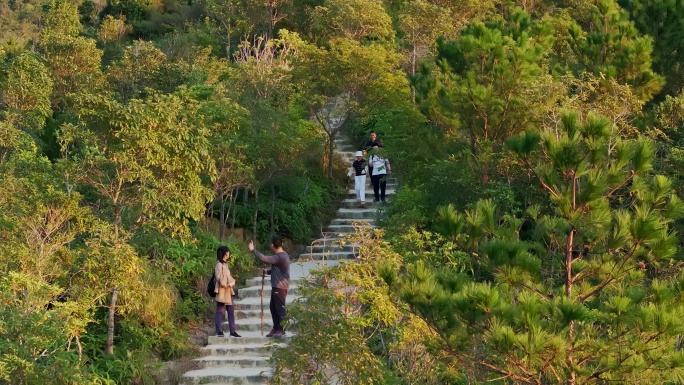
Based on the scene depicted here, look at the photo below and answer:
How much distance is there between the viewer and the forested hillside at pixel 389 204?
335 inches

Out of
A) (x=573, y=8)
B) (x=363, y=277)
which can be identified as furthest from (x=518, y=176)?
(x=573, y=8)

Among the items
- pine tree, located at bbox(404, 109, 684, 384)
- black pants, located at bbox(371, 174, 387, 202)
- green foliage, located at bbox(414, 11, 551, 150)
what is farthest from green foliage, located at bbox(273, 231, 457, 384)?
black pants, located at bbox(371, 174, 387, 202)

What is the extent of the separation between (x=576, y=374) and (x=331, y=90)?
1322cm

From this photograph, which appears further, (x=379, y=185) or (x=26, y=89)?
(x=379, y=185)

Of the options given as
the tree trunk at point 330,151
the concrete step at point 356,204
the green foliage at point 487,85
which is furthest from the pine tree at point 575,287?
the tree trunk at point 330,151

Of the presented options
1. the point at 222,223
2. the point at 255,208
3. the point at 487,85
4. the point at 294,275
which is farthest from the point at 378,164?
the point at 487,85

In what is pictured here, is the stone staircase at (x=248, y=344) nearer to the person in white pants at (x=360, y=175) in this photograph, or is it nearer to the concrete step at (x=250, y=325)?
the concrete step at (x=250, y=325)

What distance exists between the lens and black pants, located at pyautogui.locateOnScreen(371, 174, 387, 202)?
19.4 meters

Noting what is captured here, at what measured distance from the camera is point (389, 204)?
18219mm

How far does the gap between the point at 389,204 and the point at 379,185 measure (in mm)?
1439

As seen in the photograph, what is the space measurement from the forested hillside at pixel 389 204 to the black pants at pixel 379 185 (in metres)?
0.97

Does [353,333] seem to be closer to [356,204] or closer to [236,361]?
[236,361]

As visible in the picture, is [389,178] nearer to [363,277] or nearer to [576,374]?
[363,277]

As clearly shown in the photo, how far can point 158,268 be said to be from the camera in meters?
14.7
